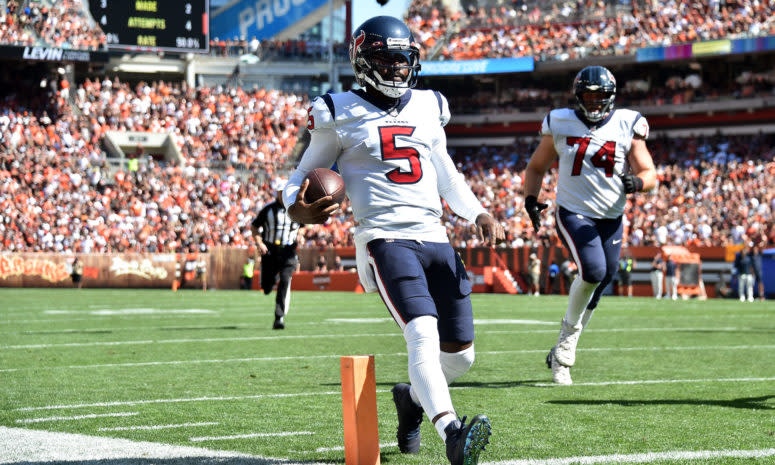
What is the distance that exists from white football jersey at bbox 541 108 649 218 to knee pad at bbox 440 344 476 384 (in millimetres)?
3187

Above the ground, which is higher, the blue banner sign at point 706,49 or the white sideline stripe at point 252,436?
the blue banner sign at point 706,49

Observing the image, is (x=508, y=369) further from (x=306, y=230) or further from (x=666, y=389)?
(x=306, y=230)

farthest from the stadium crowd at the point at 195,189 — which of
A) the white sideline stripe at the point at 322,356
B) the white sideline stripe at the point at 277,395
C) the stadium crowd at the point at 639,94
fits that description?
the white sideline stripe at the point at 277,395

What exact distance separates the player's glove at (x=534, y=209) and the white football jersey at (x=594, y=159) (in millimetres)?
246

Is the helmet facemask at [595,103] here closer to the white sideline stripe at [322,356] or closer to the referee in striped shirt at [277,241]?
the white sideline stripe at [322,356]

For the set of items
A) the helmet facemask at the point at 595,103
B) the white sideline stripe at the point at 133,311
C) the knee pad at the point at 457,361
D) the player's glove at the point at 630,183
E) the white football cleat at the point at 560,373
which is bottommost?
the white sideline stripe at the point at 133,311

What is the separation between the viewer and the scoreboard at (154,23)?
118ft

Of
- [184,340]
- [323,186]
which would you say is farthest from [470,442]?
[184,340]

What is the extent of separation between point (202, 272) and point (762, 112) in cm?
2021

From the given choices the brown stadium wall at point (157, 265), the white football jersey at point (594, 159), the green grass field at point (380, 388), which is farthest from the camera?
the brown stadium wall at point (157, 265)

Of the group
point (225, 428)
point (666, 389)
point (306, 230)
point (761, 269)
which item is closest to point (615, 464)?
point (225, 428)

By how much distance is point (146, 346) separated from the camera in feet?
33.0

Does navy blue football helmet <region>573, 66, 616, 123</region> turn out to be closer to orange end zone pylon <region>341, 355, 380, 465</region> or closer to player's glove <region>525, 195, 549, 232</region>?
player's glove <region>525, 195, 549, 232</region>

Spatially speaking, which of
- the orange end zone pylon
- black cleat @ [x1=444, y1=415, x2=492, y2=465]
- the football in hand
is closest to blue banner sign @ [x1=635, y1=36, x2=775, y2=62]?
the football in hand
